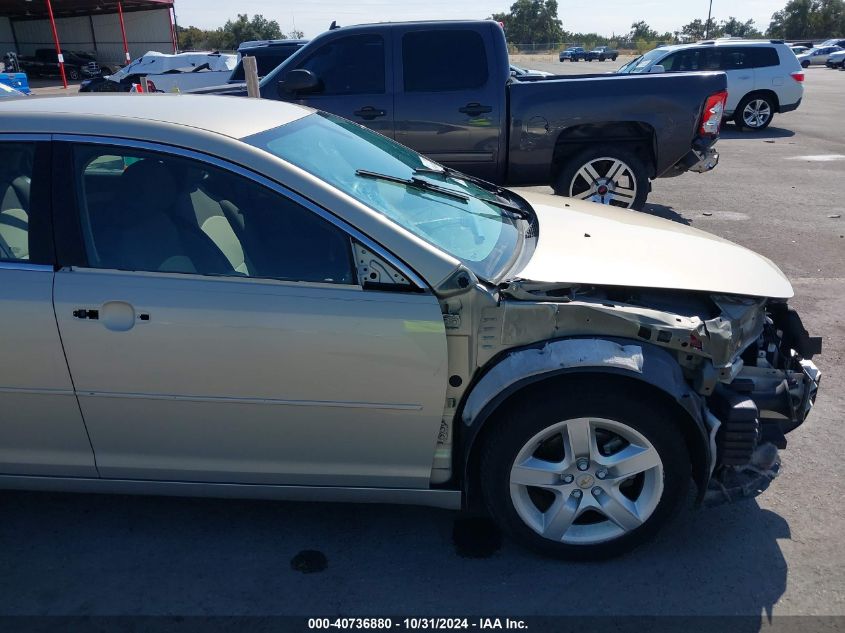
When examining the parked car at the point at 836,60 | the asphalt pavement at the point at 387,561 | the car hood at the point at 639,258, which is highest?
the car hood at the point at 639,258

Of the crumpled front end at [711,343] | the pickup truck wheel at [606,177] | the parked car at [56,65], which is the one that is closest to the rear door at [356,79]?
the pickup truck wheel at [606,177]

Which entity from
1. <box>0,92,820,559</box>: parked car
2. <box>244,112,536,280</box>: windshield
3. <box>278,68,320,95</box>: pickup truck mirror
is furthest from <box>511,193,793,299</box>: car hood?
<box>278,68,320,95</box>: pickup truck mirror

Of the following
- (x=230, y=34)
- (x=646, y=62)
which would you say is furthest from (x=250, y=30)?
(x=646, y=62)

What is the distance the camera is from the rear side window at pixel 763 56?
593 inches

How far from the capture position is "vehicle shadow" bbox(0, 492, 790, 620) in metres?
2.68

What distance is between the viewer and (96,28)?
47344mm

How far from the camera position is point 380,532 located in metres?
3.08

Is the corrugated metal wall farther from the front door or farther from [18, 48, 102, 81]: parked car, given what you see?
the front door

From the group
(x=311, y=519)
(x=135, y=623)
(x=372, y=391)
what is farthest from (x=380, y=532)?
(x=135, y=623)

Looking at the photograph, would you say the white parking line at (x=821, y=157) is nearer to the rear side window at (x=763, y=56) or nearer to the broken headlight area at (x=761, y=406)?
the rear side window at (x=763, y=56)

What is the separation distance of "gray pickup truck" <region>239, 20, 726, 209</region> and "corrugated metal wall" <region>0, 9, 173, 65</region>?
4281 centimetres

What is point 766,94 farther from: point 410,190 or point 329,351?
point 329,351

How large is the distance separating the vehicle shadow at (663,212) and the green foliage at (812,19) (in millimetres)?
77221

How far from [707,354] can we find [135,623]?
2316mm
